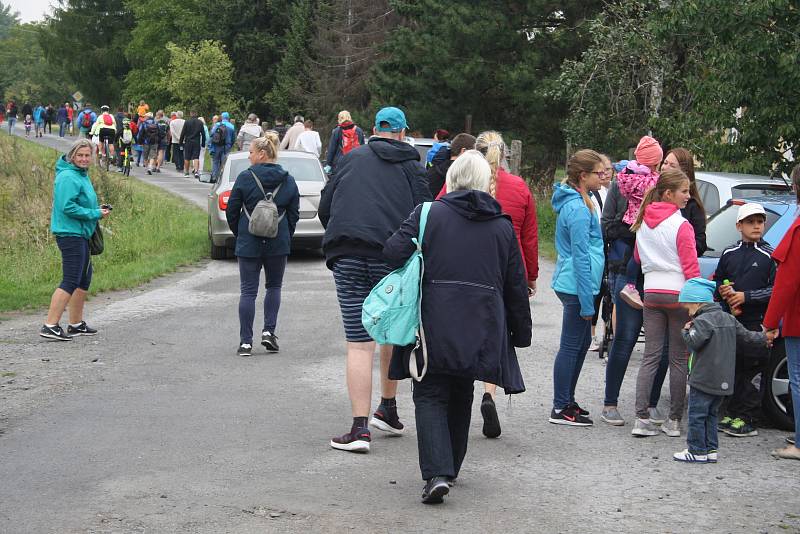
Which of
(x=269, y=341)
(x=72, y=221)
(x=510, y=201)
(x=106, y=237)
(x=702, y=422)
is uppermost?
(x=510, y=201)

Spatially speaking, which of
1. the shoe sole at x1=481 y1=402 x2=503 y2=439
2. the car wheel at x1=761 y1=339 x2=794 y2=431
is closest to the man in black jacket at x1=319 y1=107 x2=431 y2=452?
the shoe sole at x1=481 y1=402 x2=503 y2=439

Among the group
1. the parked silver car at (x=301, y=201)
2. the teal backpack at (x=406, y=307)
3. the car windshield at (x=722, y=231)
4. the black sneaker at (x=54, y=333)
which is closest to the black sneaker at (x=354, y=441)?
the teal backpack at (x=406, y=307)

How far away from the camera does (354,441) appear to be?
6.98 m

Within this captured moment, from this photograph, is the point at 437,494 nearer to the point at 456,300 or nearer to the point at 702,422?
the point at 456,300

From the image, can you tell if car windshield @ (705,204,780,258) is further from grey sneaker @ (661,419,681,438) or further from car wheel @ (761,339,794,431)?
grey sneaker @ (661,419,681,438)

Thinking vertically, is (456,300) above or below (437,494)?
above

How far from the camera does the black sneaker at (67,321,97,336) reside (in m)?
11.1

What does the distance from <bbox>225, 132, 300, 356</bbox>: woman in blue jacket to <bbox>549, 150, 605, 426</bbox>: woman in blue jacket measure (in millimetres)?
3183

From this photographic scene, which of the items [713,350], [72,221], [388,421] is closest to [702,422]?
[713,350]

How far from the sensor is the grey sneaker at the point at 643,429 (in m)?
7.62

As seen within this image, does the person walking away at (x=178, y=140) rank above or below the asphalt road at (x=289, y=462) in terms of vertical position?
above

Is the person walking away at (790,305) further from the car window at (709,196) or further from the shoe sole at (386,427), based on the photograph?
the car window at (709,196)

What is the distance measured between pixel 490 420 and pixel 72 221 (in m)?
5.05

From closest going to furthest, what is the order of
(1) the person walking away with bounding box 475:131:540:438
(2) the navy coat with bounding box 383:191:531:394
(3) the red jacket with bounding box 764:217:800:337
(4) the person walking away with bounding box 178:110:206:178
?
(2) the navy coat with bounding box 383:191:531:394 → (3) the red jacket with bounding box 764:217:800:337 → (1) the person walking away with bounding box 475:131:540:438 → (4) the person walking away with bounding box 178:110:206:178
